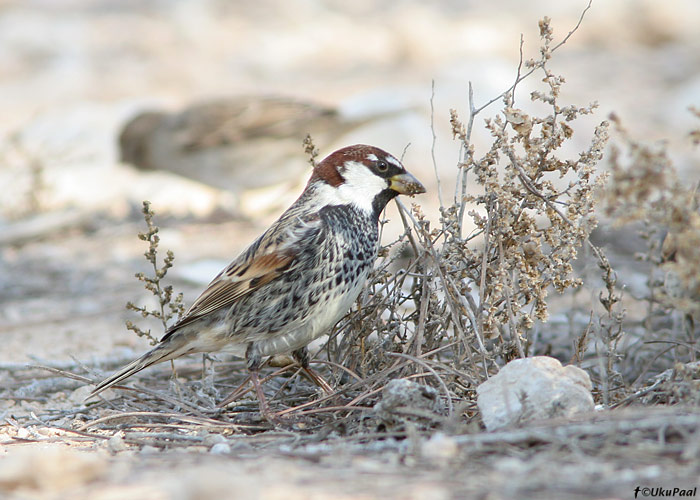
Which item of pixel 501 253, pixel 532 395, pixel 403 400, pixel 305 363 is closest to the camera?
pixel 532 395

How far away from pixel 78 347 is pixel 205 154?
441 cm

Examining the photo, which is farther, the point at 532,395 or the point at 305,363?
the point at 305,363

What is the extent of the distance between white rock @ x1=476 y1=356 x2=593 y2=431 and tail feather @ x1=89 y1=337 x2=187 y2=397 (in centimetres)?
151

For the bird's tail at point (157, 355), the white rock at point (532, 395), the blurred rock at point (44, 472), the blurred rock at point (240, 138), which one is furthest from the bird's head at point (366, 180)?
the blurred rock at point (240, 138)

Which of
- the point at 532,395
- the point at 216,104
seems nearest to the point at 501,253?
the point at 532,395

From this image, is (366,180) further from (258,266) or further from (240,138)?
(240,138)

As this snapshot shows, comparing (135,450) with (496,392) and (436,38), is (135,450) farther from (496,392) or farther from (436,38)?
(436,38)

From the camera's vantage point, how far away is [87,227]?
8.98m

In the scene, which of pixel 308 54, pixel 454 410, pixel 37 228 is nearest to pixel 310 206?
pixel 454 410

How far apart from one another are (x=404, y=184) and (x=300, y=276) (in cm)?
67

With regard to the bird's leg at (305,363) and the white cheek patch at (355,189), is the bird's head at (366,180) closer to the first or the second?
the white cheek patch at (355,189)

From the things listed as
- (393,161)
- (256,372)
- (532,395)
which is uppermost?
(393,161)

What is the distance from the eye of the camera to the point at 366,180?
13.9ft

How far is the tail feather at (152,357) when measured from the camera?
4.07 meters
